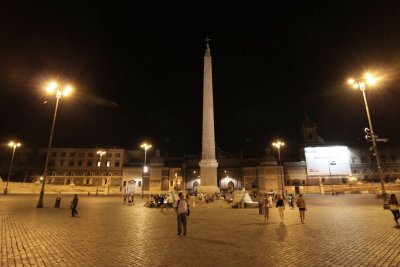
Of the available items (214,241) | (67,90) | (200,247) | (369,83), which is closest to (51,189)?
(67,90)

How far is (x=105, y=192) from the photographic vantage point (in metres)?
53.2

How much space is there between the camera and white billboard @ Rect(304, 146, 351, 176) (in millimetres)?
65375

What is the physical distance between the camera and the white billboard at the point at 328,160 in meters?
65.4

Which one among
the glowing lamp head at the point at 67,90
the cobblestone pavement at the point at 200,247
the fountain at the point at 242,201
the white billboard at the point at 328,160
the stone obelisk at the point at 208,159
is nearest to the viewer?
the cobblestone pavement at the point at 200,247

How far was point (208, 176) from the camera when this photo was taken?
27.3 metres

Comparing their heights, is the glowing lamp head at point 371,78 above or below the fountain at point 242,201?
above

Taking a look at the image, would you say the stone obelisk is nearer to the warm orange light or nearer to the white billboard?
the warm orange light

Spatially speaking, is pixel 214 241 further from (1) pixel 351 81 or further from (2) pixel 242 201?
(1) pixel 351 81

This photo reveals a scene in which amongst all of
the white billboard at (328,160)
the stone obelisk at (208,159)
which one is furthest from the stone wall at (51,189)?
the white billboard at (328,160)

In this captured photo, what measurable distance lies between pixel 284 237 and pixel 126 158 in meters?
68.8

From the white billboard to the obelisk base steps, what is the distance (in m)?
47.1

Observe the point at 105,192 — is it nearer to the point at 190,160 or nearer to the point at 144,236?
the point at 190,160

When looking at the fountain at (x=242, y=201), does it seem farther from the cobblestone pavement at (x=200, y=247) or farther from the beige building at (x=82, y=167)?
the beige building at (x=82, y=167)

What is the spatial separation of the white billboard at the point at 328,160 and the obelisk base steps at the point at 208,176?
47.1 meters
